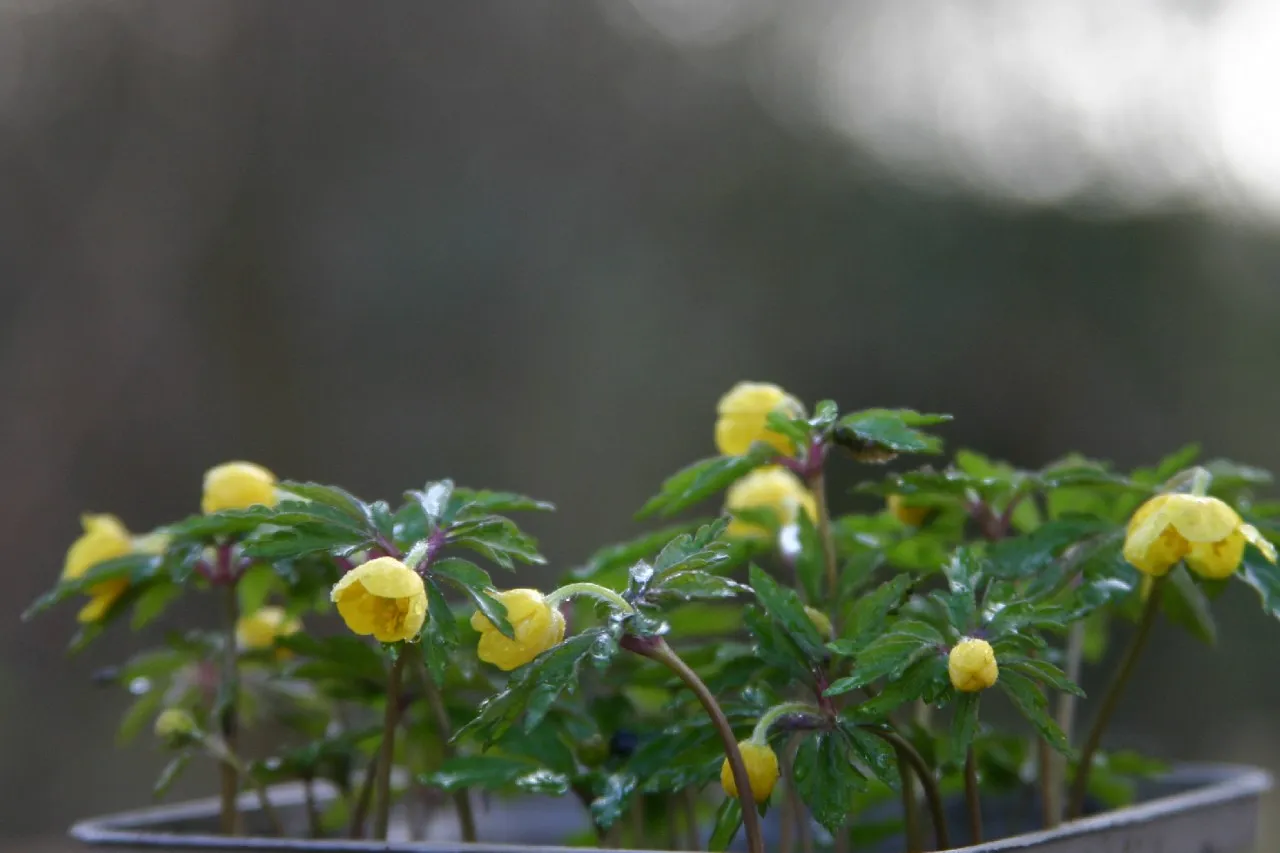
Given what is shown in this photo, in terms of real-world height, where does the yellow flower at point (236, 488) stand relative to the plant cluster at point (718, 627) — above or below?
above

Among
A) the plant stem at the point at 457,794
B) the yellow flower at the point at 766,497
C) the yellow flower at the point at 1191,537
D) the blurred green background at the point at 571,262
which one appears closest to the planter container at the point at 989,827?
the plant stem at the point at 457,794

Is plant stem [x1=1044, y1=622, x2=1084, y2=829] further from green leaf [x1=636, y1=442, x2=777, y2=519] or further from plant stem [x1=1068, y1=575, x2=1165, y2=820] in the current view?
green leaf [x1=636, y1=442, x2=777, y2=519]

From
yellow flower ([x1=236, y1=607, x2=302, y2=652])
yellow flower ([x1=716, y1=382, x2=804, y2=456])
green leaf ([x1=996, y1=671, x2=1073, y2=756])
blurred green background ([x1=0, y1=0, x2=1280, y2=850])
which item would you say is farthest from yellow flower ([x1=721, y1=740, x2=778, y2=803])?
blurred green background ([x1=0, y1=0, x2=1280, y2=850])

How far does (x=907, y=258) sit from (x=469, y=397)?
1.22 metres

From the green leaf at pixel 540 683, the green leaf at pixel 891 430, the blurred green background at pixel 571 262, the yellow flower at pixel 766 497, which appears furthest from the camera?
the blurred green background at pixel 571 262

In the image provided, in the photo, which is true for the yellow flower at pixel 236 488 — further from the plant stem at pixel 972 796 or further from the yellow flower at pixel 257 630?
the plant stem at pixel 972 796

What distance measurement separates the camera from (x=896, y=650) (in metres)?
0.52

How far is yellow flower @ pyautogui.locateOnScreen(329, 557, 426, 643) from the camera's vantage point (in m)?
0.47

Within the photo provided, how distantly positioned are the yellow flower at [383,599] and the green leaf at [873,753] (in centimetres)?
19

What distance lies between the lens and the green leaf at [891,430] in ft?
1.89

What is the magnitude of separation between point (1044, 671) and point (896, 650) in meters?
0.06

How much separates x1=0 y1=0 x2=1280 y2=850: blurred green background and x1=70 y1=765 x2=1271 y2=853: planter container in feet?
5.95

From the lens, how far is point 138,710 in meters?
0.83

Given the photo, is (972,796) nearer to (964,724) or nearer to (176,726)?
(964,724)
